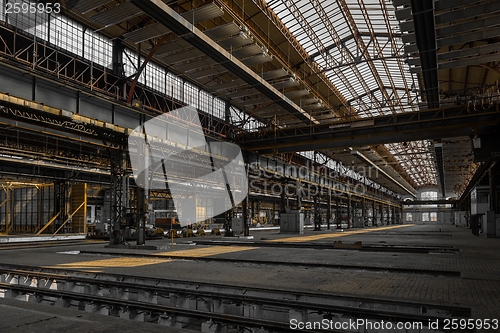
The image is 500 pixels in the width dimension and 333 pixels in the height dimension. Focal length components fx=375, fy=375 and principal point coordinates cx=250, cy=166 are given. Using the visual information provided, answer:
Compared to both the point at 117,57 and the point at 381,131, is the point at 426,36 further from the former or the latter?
the point at 117,57

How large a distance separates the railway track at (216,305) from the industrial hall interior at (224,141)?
1.5 inches

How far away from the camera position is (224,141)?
85.5 ft

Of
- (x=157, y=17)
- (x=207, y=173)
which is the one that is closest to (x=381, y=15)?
(x=157, y=17)

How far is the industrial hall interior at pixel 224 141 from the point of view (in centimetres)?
808

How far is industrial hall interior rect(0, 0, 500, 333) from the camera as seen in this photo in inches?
318

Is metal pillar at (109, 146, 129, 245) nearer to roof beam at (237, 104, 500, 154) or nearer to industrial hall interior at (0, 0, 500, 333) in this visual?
industrial hall interior at (0, 0, 500, 333)

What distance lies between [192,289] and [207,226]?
1575 inches

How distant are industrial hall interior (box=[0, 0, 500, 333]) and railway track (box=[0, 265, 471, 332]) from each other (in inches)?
1.5
